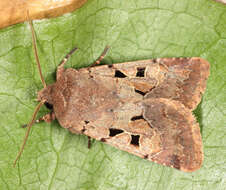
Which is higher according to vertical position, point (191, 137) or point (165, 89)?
point (165, 89)

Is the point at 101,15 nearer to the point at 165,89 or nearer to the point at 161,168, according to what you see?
the point at 165,89

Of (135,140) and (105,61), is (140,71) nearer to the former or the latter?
(105,61)

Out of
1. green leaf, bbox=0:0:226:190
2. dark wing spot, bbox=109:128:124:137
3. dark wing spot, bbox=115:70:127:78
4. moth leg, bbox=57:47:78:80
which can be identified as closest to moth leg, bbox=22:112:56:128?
green leaf, bbox=0:0:226:190

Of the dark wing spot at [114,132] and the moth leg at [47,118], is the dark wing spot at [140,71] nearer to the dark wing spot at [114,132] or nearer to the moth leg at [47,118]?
the dark wing spot at [114,132]

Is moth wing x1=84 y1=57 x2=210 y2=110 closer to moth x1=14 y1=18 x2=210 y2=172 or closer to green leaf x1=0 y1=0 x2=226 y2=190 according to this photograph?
moth x1=14 y1=18 x2=210 y2=172

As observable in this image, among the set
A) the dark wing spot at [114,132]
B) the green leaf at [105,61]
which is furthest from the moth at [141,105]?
the green leaf at [105,61]

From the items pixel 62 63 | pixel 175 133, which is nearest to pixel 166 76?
pixel 175 133

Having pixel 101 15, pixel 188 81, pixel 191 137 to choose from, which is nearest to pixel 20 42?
pixel 101 15
